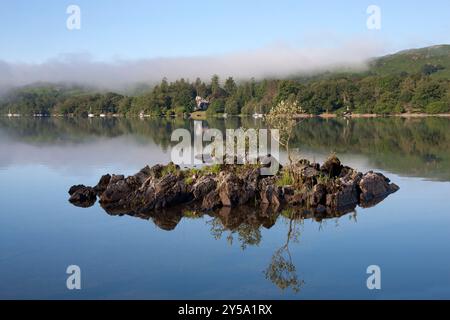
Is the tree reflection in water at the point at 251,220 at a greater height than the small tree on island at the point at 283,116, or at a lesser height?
lesser

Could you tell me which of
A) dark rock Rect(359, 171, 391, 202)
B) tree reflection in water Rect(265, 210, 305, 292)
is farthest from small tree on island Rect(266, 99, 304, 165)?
tree reflection in water Rect(265, 210, 305, 292)

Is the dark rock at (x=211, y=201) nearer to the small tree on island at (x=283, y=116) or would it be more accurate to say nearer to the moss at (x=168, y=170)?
the moss at (x=168, y=170)

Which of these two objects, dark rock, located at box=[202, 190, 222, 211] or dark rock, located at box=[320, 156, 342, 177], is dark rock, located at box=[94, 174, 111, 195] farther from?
dark rock, located at box=[320, 156, 342, 177]

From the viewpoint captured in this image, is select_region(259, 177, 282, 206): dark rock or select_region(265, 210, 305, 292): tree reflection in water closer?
select_region(265, 210, 305, 292): tree reflection in water

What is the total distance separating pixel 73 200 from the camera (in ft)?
96.3

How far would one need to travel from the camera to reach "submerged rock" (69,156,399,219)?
2736cm

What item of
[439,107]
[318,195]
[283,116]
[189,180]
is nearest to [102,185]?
[189,180]

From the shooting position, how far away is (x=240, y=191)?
2812 centimetres

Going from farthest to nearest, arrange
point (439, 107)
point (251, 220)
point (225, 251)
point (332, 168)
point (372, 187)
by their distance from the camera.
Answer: point (439, 107)
point (332, 168)
point (372, 187)
point (251, 220)
point (225, 251)

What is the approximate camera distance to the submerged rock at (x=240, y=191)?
27.4m

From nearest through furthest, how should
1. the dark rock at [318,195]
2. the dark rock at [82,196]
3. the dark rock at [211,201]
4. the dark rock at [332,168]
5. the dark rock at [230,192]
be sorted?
the dark rock at [211,201], the dark rock at [318,195], the dark rock at [230,192], the dark rock at [82,196], the dark rock at [332,168]

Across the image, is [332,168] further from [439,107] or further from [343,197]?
[439,107]

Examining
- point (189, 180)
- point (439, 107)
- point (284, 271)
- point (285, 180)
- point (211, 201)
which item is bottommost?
point (284, 271)

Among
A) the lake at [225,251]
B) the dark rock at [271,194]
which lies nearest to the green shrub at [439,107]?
the lake at [225,251]
